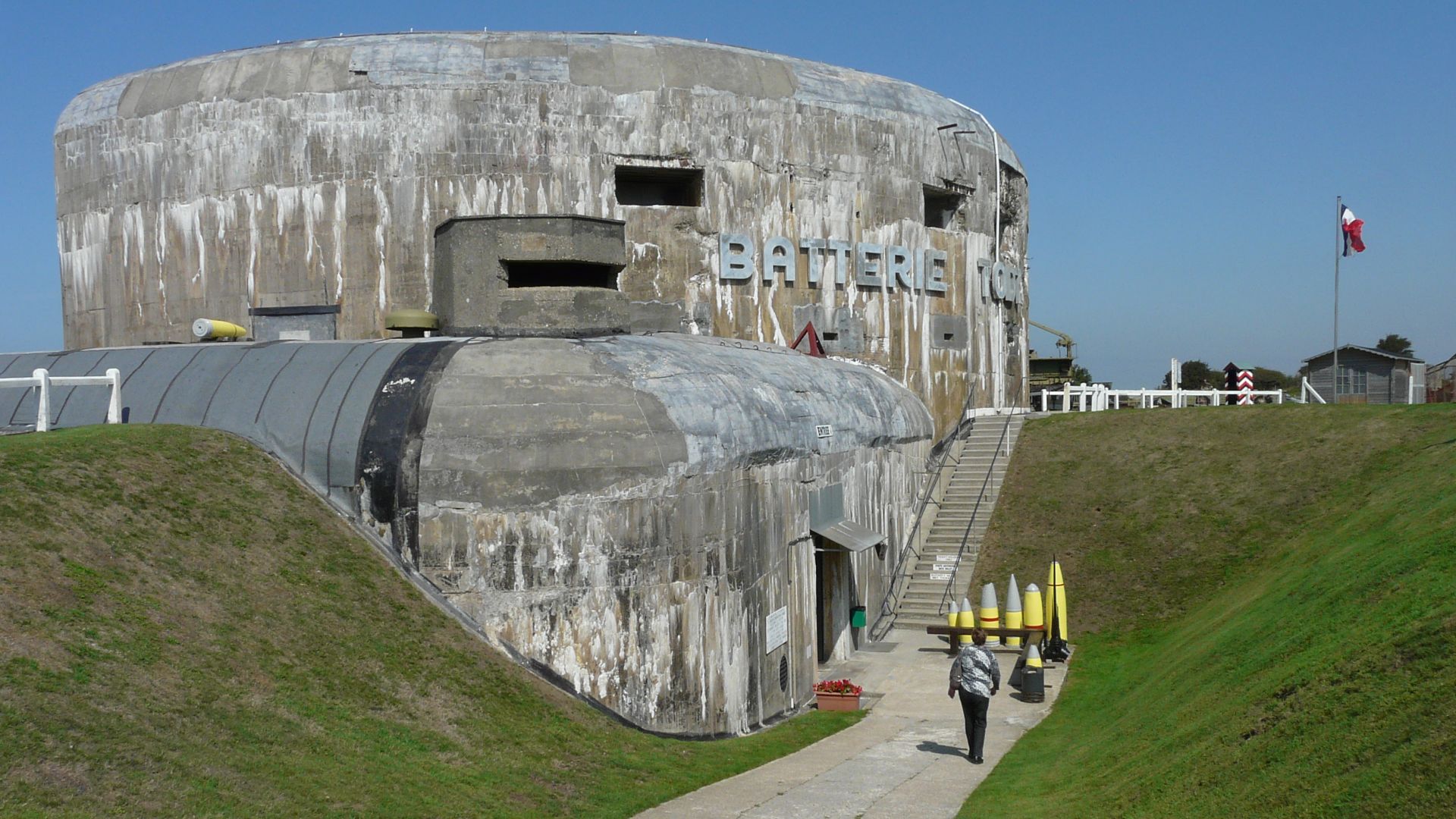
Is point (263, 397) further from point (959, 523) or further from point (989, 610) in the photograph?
point (959, 523)

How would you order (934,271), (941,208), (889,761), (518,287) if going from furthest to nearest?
1. (941,208)
2. (934,271)
3. (518,287)
4. (889,761)

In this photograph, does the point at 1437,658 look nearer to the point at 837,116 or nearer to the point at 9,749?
the point at 9,749

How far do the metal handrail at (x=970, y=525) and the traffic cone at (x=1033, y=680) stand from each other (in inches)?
218

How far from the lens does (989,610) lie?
2294 cm

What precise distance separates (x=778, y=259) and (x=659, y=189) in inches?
131

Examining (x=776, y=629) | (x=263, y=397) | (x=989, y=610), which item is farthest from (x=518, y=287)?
(x=989, y=610)

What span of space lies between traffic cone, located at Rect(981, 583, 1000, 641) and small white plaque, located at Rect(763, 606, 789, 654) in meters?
5.04

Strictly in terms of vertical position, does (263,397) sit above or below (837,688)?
above

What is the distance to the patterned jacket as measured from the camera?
50.1 feet

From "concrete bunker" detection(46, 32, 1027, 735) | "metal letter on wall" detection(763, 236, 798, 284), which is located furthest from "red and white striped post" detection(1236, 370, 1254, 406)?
"metal letter on wall" detection(763, 236, 798, 284)

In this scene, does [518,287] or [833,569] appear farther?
[833,569]

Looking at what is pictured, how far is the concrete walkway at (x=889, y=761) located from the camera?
1324 cm

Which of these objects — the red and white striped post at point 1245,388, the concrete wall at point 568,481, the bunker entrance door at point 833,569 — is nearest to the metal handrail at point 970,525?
the bunker entrance door at point 833,569

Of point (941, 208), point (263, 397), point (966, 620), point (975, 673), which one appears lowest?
point (966, 620)
